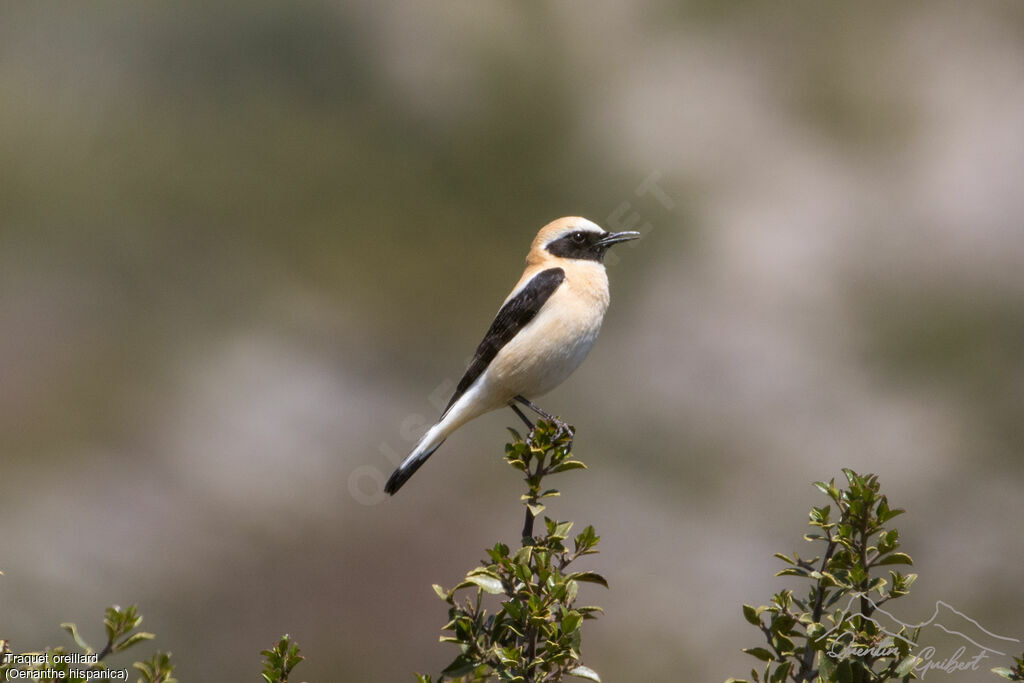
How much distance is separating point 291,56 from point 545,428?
1274cm

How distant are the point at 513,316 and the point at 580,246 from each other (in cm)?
70

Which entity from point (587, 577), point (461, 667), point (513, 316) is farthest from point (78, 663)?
point (513, 316)

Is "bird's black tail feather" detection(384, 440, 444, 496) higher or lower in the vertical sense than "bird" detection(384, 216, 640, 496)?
lower

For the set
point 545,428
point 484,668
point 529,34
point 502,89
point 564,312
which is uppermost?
point 529,34

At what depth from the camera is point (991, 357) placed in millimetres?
11609

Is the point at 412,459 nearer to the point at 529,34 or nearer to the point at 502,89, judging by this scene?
the point at 502,89

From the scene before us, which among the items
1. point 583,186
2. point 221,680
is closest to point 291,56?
point 583,186

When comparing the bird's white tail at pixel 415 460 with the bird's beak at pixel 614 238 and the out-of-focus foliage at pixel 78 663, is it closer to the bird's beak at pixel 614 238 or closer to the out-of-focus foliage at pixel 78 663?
the bird's beak at pixel 614 238

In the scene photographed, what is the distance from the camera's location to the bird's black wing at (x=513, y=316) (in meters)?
5.10

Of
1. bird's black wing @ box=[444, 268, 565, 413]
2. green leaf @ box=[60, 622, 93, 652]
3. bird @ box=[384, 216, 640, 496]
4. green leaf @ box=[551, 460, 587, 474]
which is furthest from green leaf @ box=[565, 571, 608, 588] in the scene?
bird's black wing @ box=[444, 268, 565, 413]

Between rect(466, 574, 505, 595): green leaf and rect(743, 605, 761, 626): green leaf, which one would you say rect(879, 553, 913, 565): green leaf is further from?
rect(466, 574, 505, 595): green leaf

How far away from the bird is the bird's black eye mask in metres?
0.03

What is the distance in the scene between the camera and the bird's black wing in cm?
510

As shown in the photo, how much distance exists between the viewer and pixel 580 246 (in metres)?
5.49
